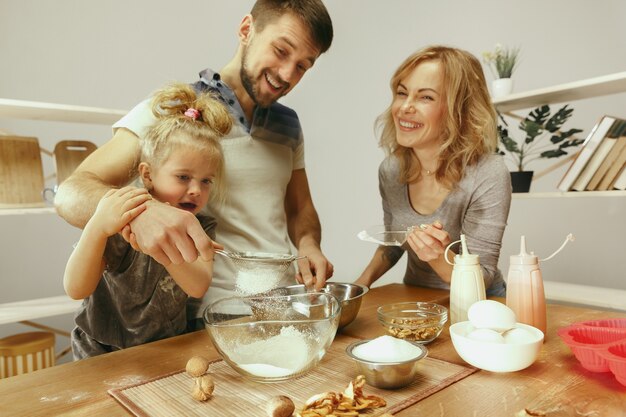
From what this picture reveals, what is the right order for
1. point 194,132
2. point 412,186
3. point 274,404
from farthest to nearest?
point 412,186 < point 194,132 < point 274,404

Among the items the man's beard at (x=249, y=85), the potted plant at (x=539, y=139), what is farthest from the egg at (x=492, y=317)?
the potted plant at (x=539, y=139)

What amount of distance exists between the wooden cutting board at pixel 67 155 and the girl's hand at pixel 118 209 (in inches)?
62.9

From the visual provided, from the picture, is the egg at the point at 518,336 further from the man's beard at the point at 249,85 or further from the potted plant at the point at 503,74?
the potted plant at the point at 503,74

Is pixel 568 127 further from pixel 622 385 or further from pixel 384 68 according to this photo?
pixel 622 385

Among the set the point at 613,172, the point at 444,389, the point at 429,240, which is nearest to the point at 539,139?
the point at 613,172

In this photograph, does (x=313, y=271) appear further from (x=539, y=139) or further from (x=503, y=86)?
(x=539, y=139)

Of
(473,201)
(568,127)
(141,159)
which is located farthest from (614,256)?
(141,159)

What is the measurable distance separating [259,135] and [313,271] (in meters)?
0.50

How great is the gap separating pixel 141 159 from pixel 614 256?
6.96 feet

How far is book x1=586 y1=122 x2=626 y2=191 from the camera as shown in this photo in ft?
6.41

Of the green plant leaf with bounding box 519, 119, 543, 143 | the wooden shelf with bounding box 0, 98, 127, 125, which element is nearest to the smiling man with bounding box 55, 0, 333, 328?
the wooden shelf with bounding box 0, 98, 127, 125

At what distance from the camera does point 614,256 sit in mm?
2242

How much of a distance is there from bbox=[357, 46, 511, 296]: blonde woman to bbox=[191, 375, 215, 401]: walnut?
3.46ft

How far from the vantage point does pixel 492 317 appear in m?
0.88
